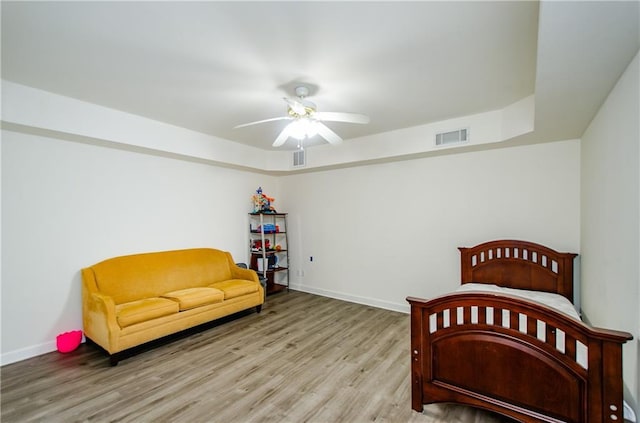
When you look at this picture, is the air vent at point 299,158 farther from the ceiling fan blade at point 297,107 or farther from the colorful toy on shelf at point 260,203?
the ceiling fan blade at point 297,107

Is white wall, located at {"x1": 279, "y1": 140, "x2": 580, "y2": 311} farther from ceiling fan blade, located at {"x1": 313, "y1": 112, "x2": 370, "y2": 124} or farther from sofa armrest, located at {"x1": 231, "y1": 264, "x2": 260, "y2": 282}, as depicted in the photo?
ceiling fan blade, located at {"x1": 313, "y1": 112, "x2": 370, "y2": 124}

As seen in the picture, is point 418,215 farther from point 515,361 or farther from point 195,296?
point 195,296

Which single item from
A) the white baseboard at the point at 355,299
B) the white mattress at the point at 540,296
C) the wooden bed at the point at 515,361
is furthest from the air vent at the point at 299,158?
the wooden bed at the point at 515,361

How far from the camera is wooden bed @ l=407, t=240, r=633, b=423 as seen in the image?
147 cm

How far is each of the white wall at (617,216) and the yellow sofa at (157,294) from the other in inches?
142

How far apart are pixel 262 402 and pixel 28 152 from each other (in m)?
3.32

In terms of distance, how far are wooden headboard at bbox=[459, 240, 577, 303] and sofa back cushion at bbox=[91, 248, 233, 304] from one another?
3.41 metres

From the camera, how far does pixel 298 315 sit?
4.10 m

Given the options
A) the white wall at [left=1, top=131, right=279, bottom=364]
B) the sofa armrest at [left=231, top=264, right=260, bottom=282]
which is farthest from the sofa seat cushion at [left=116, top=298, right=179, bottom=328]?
the sofa armrest at [left=231, top=264, right=260, bottom=282]

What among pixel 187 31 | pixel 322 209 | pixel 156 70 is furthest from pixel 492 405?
pixel 322 209

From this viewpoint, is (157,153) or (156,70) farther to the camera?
(157,153)

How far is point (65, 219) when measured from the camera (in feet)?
10.3

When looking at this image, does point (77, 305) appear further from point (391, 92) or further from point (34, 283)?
point (391, 92)

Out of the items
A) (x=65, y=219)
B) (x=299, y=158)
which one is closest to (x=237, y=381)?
(x=65, y=219)
